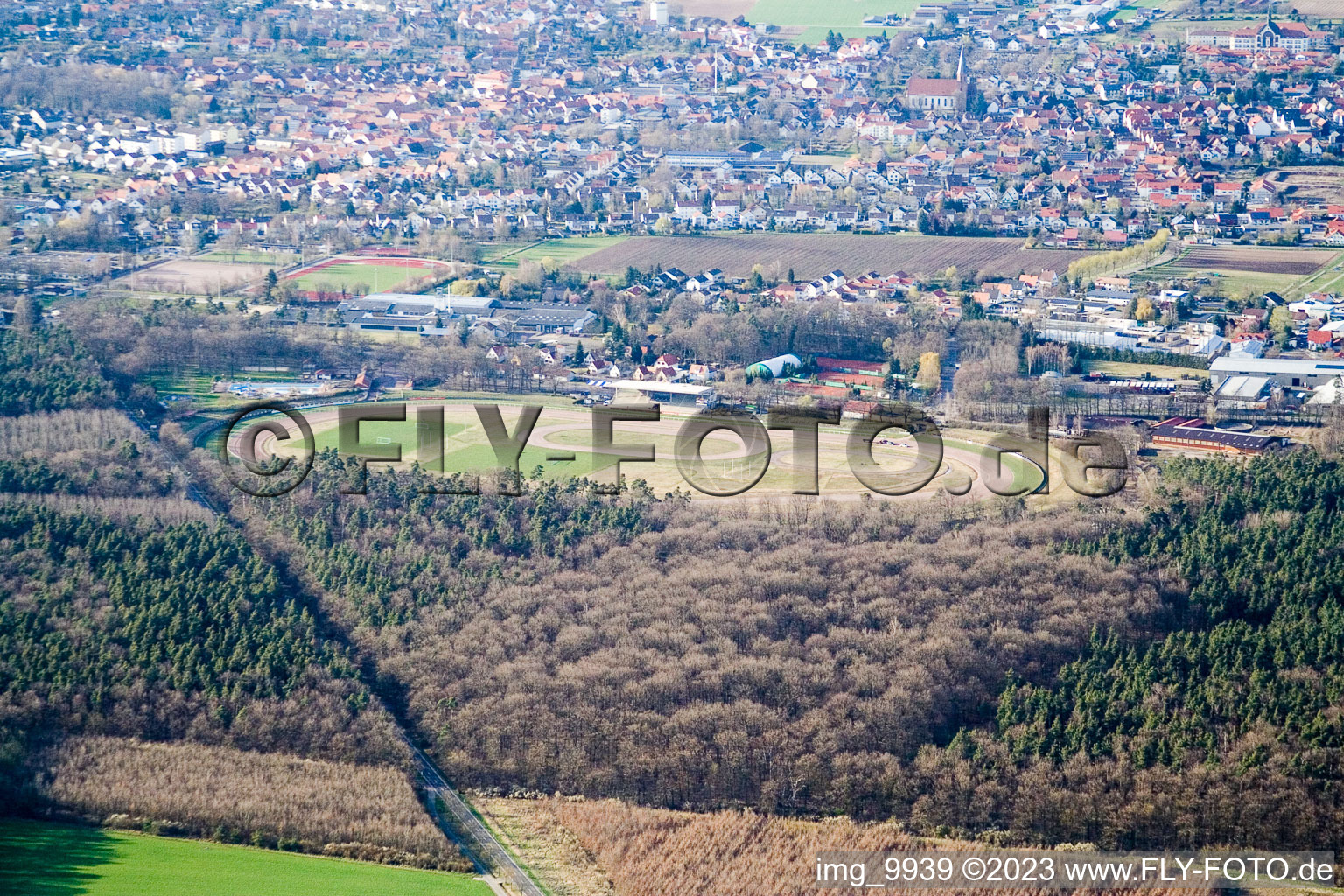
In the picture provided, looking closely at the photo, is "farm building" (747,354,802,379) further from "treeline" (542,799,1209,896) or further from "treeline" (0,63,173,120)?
"treeline" (0,63,173,120)

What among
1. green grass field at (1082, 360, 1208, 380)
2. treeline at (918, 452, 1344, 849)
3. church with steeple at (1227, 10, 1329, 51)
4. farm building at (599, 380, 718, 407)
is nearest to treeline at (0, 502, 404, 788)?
treeline at (918, 452, 1344, 849)

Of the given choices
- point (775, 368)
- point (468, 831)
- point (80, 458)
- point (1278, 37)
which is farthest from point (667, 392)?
point (1278, 37)

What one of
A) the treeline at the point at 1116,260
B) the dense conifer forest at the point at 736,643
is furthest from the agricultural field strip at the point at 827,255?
the dense conifer forest at the point at 736,643

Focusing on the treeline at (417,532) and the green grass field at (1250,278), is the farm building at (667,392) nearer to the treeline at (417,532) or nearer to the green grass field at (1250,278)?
the treeline at (417,532)

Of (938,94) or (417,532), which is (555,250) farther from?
(938,94)

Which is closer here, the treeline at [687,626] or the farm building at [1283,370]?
the treeline at [687,626]

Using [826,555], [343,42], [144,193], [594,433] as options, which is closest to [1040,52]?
[343,42]
